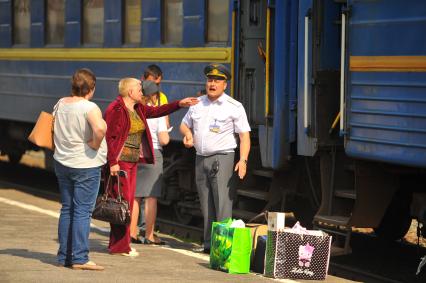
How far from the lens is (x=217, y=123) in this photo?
38.3 ft

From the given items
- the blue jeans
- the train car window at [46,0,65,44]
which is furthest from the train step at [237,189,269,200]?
the train car window at [46,0,65,44]

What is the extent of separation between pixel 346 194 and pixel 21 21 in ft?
28.3

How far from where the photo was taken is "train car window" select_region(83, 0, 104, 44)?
54.4ft

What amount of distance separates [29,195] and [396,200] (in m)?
7.15

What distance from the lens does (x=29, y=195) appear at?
59.4 ft

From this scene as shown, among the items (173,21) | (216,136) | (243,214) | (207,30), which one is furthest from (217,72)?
(173,21)

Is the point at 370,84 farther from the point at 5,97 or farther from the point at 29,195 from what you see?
the point at 5,97

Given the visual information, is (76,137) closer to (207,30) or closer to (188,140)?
(188,140)

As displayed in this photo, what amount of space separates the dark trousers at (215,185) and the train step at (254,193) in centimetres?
117

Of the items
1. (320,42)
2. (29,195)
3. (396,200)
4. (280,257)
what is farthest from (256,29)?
(29,195)

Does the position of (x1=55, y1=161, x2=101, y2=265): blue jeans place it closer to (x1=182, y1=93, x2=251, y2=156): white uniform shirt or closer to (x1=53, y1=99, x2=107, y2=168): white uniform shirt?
(x1=53, y1=99, x2=107, y2=168): white uniform shirt

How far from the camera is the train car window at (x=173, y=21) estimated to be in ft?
48.4

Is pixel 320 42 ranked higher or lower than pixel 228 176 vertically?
higher

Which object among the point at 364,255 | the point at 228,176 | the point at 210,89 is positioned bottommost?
the point at 364,255
